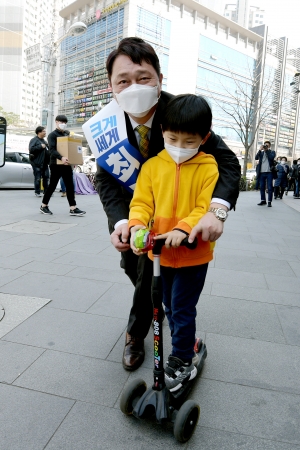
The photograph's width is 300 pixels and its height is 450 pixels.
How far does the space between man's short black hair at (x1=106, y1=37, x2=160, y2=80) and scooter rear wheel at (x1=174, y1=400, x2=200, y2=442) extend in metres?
1.54

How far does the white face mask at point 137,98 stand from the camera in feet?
5.73

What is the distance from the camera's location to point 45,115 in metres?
15.0

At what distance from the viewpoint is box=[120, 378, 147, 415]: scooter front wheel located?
63.1 inches

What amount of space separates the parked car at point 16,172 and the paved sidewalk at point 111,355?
24.9 feet

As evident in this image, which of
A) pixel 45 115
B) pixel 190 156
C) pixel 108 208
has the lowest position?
pixel 108 208

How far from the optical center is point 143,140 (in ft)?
6.32

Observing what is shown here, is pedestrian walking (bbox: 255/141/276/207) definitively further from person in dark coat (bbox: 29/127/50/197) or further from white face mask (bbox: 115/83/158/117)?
white face mask (bbox: 115/83/158/117)

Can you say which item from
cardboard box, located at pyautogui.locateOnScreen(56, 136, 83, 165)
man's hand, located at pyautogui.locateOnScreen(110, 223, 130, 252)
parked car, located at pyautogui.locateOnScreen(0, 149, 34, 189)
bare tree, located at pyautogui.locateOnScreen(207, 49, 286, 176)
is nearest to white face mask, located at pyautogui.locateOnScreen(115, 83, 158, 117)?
man's hand, located at pyautogui.locateOnScreen(110, 223, 130, 252)

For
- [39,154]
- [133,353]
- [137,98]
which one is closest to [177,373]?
[133,353]

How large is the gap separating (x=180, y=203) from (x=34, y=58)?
1675 centimetres

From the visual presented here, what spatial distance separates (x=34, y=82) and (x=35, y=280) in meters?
115

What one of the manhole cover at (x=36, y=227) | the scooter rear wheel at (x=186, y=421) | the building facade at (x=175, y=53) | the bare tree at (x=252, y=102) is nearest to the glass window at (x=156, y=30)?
the building facade at (x=175, y=53)

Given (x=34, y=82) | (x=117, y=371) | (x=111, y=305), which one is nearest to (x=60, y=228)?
(x=111, y=305)

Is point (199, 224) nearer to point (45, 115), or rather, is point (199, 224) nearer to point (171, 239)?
point (171, 239)
